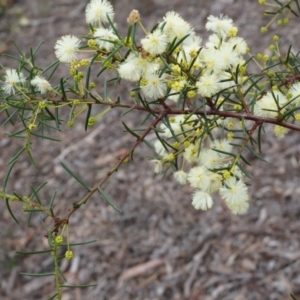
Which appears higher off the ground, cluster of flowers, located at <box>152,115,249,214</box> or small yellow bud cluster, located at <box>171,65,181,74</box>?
small yellow bud cluster, located at <box>171,65,181,74</box>

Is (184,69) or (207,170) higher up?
(184,69)

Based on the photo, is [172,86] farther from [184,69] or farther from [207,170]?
[207,170]

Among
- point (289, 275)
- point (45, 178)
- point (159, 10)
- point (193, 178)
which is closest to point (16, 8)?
point (159, 10)

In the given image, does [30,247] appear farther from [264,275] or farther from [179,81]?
[179,81]

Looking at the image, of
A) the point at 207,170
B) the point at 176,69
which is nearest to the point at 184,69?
the point at 176,69

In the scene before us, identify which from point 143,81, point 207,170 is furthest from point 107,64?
point 207,170

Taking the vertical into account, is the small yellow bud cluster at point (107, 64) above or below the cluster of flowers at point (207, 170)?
above

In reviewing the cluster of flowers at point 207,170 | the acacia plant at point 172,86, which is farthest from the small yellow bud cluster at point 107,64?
the cluster of flowers at point 207,170

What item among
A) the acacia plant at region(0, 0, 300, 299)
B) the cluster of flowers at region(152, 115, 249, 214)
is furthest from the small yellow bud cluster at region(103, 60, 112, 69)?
the cluster of flowers at region(152, 115, 249, 214)

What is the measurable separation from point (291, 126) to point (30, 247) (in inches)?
84.6

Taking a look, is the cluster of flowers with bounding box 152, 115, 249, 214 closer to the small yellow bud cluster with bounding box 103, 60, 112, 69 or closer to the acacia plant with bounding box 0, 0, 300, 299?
the acacia plant with bounding box 0, 0, 300, 299

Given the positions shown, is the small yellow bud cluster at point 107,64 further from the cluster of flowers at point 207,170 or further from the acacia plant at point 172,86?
the cluster of flowers at point 207,170

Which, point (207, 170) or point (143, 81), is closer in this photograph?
point (143, 81)

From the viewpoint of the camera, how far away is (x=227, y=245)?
2422 millimetres
